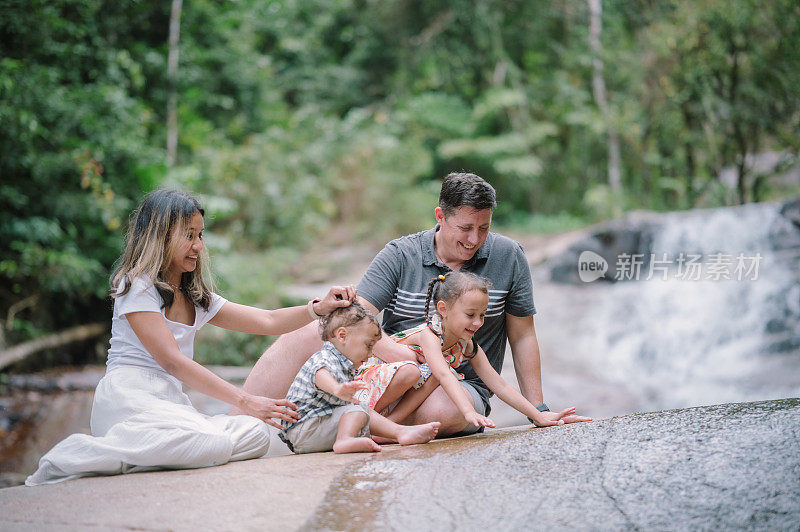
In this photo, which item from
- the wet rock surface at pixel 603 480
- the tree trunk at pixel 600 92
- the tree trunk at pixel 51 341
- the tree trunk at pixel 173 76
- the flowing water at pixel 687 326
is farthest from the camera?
the tree trunk at pixel 600 92

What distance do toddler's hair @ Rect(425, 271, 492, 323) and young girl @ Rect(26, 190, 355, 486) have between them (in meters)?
0.33

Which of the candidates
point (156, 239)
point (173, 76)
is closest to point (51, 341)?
point (173, 76)

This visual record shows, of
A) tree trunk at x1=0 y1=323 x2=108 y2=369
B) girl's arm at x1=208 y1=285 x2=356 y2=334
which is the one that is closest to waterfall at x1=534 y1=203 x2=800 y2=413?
girl's arm at x1=208 y1=285 x2=356 y2=334

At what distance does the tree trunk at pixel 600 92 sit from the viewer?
519 inches

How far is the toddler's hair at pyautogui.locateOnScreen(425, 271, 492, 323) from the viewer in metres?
2.53

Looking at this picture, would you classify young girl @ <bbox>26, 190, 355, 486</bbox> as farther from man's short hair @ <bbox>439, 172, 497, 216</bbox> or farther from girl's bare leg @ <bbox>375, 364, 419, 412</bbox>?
man's short hair @ <bbox>439, 172, 497, 216</bbox>

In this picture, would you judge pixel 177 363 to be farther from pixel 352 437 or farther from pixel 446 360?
pixel 446 360

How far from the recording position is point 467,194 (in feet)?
8.66

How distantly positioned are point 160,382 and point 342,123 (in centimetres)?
1162

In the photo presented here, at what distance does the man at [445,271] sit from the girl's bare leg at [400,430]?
0.22 metres

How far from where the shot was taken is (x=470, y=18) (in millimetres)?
14648

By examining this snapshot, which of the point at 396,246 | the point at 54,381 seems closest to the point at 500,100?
the point at 54,381

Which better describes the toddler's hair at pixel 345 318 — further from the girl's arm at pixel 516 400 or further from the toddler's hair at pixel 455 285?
the girl's arm at pixel 516 400

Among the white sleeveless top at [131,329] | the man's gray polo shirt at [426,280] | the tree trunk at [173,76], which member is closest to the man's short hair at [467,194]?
the man's gray polo shirt at [426,280]
